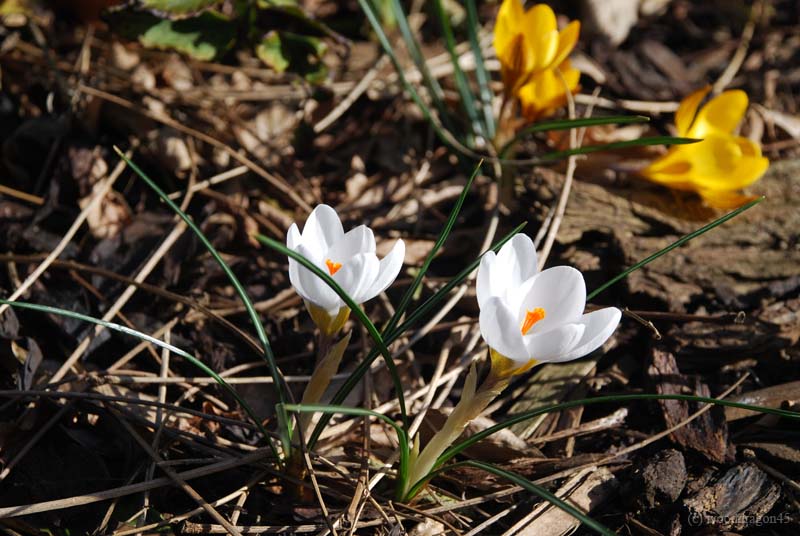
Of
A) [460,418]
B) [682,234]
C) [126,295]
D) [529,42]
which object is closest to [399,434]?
[460,418]

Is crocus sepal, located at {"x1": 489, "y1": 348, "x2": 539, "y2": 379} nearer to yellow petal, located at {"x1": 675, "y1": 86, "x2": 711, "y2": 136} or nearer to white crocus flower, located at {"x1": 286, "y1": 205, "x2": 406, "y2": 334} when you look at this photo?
white crocus flower, located at {"x1": 286, "y1": 205, "x2": 406, "y2": 334}

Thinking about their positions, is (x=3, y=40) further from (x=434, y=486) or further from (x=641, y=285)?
(x=641, y=285)

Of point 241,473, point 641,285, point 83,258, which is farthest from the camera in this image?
point 83,258

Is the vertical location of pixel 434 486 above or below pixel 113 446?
below

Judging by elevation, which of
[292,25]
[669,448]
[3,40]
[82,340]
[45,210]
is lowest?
[669,448]

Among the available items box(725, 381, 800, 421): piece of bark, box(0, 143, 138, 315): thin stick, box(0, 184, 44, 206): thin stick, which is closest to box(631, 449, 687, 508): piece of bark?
box(725, 381, 800, 421): piece of bark

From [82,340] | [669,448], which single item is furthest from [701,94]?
[82,340]

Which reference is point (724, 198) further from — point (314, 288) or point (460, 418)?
point (314, 288)

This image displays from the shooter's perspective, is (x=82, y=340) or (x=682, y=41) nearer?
(x=82, y=340)

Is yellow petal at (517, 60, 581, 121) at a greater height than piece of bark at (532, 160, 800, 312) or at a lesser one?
greater
